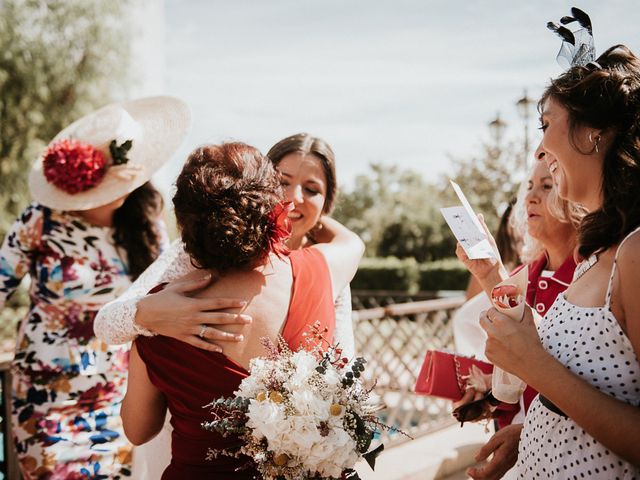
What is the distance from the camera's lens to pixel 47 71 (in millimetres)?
13961

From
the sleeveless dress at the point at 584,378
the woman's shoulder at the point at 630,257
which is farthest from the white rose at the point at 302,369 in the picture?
the woman's shoulder at the point at 630,257

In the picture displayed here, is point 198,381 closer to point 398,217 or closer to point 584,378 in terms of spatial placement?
point 584,378

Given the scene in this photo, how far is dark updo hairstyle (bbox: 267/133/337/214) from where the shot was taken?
2574mm

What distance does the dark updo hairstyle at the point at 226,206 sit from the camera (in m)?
1.65

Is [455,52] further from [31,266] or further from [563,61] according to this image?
[31,266]

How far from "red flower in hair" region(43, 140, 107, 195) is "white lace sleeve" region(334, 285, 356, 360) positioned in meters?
1.50

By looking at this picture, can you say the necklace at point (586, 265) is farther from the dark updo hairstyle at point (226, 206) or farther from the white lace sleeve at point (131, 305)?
the white lace sleeve at point (131, 305)

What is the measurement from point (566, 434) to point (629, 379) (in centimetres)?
23

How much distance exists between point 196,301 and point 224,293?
0.09 meters

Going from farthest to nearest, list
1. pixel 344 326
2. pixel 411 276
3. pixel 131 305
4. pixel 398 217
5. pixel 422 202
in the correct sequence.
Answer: pixel 422 202, pixel 398 217, pixel 411 276, pixel 344 326, pixel 131 305

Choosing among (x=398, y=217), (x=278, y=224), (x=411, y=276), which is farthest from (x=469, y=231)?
(x=398, y=217)

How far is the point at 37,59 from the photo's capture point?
1370 cm

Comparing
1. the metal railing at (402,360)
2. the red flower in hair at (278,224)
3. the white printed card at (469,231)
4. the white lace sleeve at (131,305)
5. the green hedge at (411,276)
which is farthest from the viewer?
the green hedge at (411,276)

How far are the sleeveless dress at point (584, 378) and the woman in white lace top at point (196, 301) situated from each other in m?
0.79
